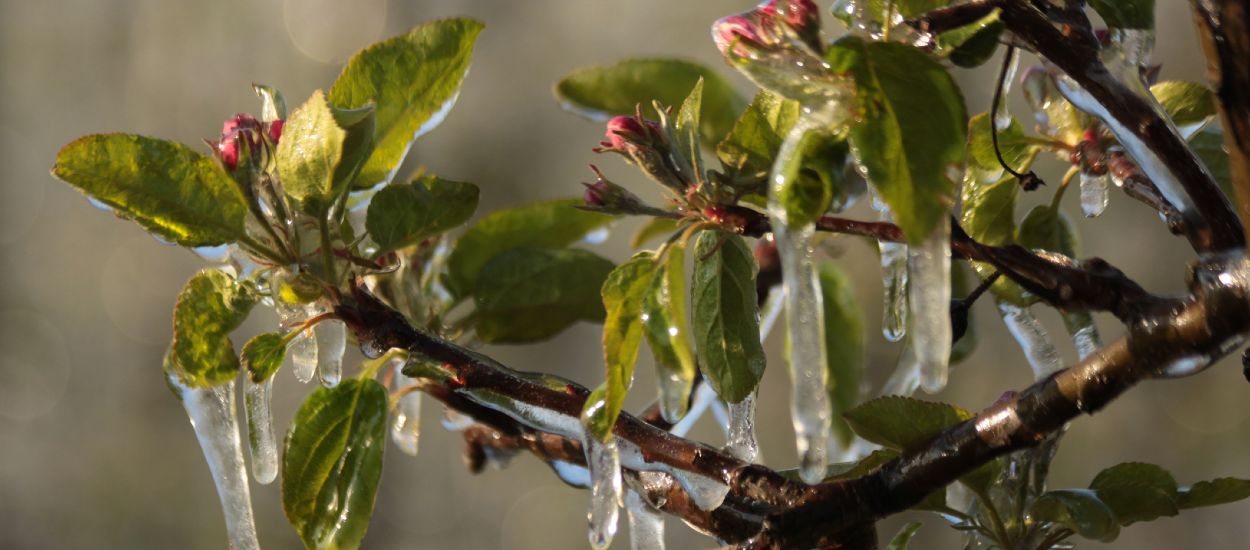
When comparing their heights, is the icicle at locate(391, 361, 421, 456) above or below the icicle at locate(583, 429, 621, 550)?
below

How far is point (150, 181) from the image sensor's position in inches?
16.1

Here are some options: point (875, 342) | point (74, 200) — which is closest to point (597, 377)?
point (875, 342)

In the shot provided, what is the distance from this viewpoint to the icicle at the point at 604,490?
0.39 m

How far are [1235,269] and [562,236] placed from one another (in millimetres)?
380

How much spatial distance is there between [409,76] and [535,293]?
16 centimetres

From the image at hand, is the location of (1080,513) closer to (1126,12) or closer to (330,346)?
(1126,12)

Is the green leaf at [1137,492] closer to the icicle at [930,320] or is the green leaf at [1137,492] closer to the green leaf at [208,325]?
the icicle at [930,320]

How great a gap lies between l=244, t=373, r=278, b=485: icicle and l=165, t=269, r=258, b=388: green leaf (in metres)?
0.02

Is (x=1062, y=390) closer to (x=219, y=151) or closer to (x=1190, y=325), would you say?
(x=1190, y=325)

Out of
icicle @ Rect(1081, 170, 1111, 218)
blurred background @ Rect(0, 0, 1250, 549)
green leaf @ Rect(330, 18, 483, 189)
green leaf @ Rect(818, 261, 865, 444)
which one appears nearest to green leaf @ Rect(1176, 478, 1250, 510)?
icicle @ Rect(1081, 170, 1111, 218)

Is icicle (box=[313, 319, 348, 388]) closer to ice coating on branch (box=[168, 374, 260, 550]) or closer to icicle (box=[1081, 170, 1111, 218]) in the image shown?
ice coating on branch (box=[168, 374, 260, 550])

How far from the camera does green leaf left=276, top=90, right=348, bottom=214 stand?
38cm

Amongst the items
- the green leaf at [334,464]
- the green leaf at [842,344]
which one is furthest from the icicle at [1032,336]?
the green leaf at [334,464]

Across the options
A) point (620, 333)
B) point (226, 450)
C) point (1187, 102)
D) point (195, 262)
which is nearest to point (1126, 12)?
point (1187, 102)
